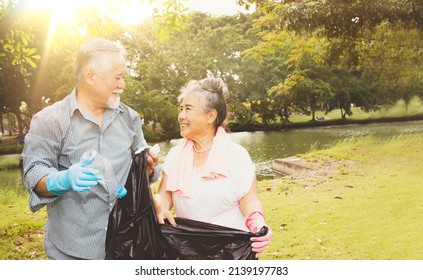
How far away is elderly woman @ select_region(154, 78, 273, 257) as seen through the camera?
1.70 metres

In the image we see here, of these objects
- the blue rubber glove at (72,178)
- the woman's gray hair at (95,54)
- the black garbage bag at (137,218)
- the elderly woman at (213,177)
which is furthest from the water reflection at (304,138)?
the blue rubber glove at (72,178)

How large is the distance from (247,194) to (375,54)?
1.30m

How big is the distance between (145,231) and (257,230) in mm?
385

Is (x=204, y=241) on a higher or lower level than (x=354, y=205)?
higher

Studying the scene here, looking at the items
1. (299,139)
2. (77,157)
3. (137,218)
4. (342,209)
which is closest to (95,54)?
(77,157)

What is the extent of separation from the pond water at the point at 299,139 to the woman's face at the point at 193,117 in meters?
0.83

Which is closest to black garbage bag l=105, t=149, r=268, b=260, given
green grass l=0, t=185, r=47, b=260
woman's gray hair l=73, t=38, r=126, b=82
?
woman's gray hair l=73, t=38, r=126, b=82

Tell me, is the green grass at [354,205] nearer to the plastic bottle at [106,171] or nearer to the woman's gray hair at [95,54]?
the plastic bottle at [106,171]

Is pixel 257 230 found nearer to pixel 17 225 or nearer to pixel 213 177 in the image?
pixel 213 177

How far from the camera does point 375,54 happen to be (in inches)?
101

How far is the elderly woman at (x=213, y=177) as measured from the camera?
170 cm

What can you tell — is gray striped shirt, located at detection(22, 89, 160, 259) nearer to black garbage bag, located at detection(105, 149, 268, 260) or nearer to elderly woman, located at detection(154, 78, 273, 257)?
black garbage bag, located at detection(105, 149, 268, 260)

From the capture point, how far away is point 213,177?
5.62 ft
